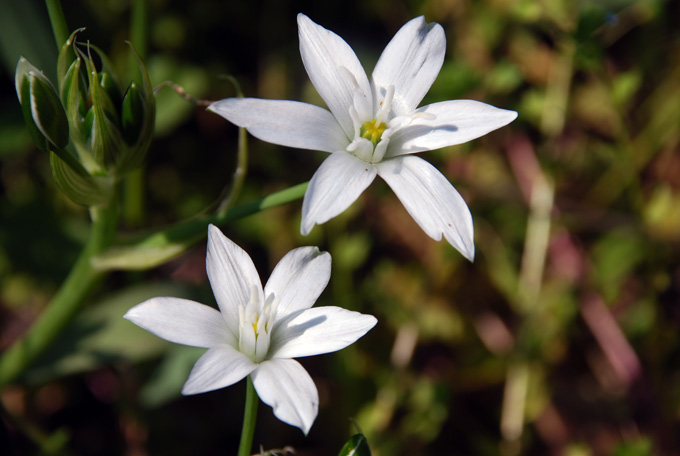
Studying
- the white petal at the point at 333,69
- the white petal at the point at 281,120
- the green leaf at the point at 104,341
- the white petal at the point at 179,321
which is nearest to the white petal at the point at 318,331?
the white petal at the point at 179,321

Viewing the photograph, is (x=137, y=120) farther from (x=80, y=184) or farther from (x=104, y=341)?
(x=104, y=341)

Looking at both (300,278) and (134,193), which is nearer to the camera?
(300,278)

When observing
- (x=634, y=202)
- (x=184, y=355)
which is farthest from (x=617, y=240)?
(x=184, y=355)

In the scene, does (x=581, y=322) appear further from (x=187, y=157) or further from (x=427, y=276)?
(x=187, y=157)

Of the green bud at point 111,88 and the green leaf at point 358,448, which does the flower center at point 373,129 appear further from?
the green leaf at point 358,448

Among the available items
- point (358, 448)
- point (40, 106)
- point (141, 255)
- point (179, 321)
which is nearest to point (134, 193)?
point (141, 255)

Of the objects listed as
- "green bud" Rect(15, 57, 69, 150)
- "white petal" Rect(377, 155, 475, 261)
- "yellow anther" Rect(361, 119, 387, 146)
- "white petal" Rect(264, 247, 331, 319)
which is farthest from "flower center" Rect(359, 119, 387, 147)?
"green bud" Rect(15, 57, 69, 150)

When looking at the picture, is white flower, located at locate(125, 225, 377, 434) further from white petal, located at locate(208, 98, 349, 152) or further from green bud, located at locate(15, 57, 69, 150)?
green bud, located at locate(15, 57, 69, 150)
